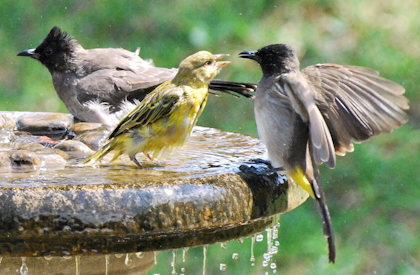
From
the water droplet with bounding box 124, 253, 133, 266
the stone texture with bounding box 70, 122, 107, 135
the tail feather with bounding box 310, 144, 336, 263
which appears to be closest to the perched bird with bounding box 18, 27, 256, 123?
the stone texture with bounding box 70, 122, 107, 135

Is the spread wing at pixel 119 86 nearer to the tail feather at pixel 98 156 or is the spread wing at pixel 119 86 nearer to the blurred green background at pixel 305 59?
the tail feather at pixel 98 156

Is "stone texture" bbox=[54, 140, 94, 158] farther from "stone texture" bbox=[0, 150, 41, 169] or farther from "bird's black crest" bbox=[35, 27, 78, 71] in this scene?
"bird's black crest" bbox=[35, 27, 78, 71]

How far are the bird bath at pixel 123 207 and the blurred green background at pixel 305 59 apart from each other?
191 inches

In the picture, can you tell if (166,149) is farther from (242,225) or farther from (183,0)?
(183,0)

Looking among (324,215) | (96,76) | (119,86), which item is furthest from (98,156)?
(96,76)

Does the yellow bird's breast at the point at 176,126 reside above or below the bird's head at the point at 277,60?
below

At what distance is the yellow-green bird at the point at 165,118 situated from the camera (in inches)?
139

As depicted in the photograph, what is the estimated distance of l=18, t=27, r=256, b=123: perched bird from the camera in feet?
18.1

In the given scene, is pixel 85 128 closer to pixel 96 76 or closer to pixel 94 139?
pixel 94 139

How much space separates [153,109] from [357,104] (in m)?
1.14

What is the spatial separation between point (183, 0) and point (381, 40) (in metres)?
2.82

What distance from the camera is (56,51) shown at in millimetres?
5988

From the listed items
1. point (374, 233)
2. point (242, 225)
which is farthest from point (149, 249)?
point (374, 233)

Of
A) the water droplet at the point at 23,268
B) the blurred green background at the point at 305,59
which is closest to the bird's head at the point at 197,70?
the water droplet at the point at 23,268
